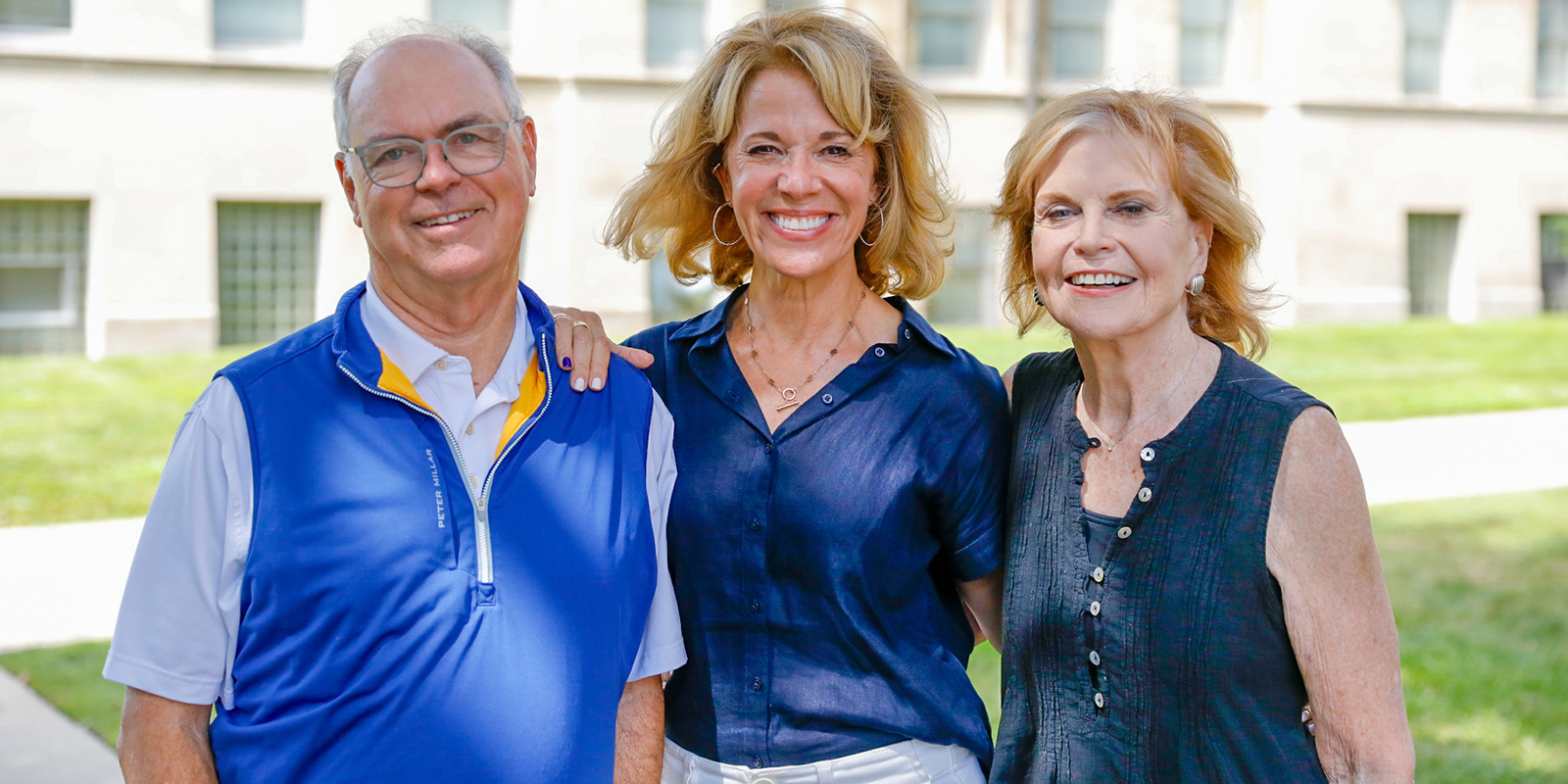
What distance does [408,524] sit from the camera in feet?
6.97

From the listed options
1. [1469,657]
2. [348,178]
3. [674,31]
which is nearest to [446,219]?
[348,178]

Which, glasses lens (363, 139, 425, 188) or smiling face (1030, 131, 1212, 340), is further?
smiling face (1030, 131, 1212, 340)

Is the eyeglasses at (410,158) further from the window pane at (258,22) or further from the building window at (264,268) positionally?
the window pane at (258,22)

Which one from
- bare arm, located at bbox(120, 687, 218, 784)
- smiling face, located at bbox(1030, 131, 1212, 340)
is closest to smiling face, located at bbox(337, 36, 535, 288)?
bare arm, located at bbox(120, 687, 218, 784)

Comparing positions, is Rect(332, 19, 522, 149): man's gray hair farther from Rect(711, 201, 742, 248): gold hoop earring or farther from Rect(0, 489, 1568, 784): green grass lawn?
Rect(0, 489, 1568, 784): green grass lawn

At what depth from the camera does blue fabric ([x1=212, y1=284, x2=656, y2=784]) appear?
209 centimetres

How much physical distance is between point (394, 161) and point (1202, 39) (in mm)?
20569

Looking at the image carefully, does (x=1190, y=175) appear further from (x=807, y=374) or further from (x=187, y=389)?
(x=187, y=389)

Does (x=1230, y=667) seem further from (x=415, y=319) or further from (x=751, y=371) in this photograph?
(x=415, y=319)

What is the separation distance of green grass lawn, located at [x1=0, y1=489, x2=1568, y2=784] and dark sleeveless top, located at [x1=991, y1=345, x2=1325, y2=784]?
286 cm

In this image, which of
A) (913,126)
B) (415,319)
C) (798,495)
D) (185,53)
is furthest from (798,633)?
(185,53)

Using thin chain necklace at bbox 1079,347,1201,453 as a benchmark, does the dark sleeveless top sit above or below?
below

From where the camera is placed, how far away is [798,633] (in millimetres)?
2568

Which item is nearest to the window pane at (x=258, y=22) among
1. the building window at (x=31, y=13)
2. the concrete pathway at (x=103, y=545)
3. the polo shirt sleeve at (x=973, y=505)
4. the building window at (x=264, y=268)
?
the building window at (x=31, y=13)
